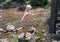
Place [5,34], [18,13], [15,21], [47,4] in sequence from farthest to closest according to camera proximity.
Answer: [47,4], [18,13], [15,21], [5,34]

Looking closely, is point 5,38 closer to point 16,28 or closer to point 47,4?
point 16,28

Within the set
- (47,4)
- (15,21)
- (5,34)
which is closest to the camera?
(5,34)

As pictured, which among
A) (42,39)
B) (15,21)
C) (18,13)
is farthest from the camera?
(18,13)

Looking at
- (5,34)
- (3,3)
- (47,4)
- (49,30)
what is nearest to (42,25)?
(49,30)

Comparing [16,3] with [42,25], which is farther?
[16,3]

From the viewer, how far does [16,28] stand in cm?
984

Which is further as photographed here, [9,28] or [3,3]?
[3,3]

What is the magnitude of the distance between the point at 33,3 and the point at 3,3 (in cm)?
168

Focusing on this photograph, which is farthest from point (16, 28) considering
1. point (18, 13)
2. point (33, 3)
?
point (33, 3)

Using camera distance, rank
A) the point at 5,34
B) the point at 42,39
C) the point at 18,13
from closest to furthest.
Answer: the point at 42,39 < the point at 5,34 < the point at 18,13

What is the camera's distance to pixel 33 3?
12.2m

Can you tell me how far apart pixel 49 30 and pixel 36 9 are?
3069mm

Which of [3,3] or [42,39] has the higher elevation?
[3,3]

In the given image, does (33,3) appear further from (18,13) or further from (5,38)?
(5,38)
